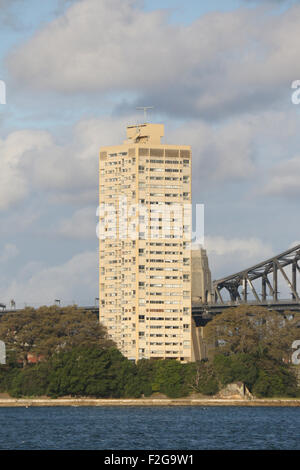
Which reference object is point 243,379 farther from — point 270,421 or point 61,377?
point 270,421

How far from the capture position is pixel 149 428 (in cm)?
13450

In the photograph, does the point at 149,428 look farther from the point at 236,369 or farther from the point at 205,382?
the point at 205,382

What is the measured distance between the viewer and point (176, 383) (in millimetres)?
197000

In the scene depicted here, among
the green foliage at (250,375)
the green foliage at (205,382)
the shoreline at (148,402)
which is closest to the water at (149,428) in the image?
the shoreline at (148,402)

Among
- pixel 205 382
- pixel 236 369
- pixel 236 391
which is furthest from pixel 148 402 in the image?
pixel 236 369

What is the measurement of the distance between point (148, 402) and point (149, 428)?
59.2m

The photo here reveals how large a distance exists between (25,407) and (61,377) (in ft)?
26.6

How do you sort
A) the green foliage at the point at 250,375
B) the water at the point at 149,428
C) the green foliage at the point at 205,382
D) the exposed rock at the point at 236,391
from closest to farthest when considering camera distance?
the water at the point at 149,428
the green foliage at the point at 250,375
the exposed rock at the point at 236,391
the green foliage at the point at 205,382

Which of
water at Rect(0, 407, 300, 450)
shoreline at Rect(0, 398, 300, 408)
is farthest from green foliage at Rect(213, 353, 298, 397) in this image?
water at Rect(0, 407, 300, 450)

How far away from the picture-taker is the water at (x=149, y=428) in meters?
116

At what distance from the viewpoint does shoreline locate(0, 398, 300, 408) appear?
621 feet

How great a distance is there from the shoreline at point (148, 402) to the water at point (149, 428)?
7.40 meters

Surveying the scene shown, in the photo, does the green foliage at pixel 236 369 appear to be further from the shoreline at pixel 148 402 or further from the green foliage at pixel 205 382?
the shoreline at pixel 148 402

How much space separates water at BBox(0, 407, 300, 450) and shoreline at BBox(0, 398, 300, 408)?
740cm
